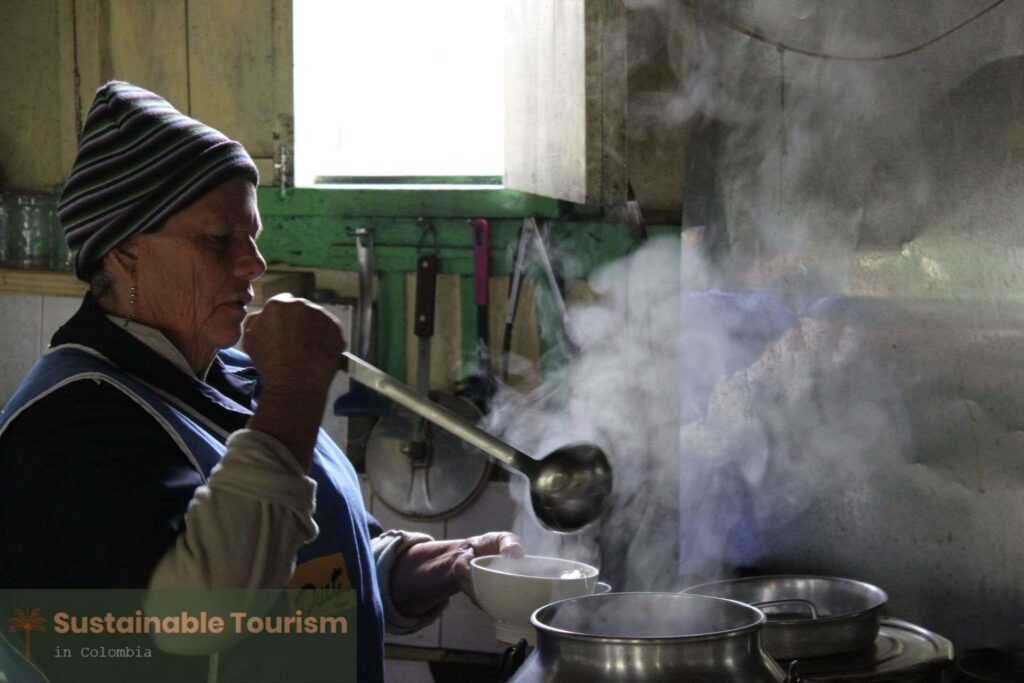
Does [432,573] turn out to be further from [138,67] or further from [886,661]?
[138,67]

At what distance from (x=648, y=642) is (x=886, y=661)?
21.3 inches

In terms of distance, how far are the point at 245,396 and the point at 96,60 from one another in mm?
1793

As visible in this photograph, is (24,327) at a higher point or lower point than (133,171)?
lower

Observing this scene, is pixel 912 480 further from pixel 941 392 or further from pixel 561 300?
pixel 561 300

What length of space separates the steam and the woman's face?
1.15m

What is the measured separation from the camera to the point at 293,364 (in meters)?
1.42

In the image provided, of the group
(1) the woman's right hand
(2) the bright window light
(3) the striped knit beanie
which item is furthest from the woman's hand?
(2) the bright window light

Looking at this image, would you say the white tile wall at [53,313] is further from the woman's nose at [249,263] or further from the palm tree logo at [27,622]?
the palm tree logo at [27,622]

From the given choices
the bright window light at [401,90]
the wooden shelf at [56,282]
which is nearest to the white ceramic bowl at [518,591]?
the wooden shelf at [56,282]

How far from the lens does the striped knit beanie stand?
152 centimetres

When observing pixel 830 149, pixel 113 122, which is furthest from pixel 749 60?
pixel 113 122

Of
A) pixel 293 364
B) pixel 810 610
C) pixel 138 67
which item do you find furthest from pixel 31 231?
pixel 810 610

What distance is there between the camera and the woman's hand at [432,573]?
196 cm

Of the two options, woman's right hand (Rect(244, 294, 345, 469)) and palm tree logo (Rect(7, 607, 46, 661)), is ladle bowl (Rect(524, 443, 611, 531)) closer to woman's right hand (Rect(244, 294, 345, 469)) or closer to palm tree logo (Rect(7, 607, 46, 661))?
woman's right hand (Rect(244, 294, 345, 469))
